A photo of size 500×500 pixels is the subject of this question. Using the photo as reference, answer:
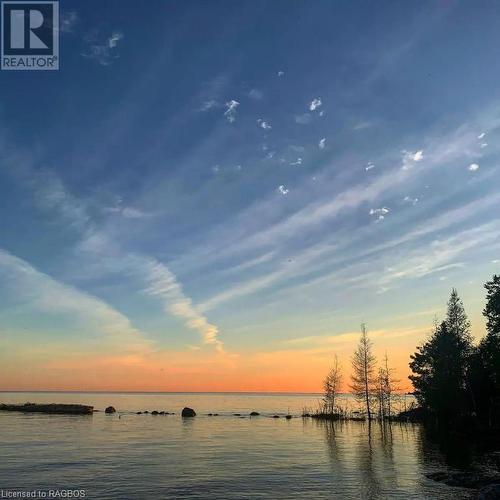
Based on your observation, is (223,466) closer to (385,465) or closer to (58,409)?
(385,465)

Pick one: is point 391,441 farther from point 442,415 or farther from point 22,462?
point 22,462

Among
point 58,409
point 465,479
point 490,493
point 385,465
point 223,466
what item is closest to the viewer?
point 490,493

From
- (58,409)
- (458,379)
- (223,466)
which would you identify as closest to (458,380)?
(458,379)

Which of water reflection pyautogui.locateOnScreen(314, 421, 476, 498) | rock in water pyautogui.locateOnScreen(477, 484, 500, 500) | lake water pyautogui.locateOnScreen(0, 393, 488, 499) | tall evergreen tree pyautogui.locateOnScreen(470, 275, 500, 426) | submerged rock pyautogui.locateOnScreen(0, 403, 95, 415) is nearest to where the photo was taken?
rock in water pyautogui.locateOnScreen(477, 484, 500, 500)

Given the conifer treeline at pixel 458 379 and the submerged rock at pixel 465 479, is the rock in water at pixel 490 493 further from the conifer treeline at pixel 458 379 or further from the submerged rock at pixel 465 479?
the conifer treeline at pixel 458 379

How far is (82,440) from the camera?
220 feet

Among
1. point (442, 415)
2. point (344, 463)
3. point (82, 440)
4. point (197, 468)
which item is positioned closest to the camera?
point (197, 468)

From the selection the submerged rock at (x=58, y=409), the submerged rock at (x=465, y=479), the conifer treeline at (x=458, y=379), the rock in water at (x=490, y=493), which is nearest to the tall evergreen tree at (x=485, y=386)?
the conifer treeline at (x=458, y=379)

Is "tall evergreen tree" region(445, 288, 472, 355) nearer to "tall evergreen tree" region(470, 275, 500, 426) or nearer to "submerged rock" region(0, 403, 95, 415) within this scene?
"tall evergreen tree" region(470, 275, 500, 426)

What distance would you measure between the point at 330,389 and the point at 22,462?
8919 cm

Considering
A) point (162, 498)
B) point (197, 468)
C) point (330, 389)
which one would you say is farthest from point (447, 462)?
point (330, 389)

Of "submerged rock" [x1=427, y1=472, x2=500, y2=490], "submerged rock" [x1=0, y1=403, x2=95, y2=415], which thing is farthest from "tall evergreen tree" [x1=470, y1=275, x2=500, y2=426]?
"submerged rock" [x1=0, y1=403, x2=95, y2=415]

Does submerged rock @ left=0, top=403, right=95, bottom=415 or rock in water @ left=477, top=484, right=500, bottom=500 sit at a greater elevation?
rock in water @ left=477, top=484, right=500, bottom=500

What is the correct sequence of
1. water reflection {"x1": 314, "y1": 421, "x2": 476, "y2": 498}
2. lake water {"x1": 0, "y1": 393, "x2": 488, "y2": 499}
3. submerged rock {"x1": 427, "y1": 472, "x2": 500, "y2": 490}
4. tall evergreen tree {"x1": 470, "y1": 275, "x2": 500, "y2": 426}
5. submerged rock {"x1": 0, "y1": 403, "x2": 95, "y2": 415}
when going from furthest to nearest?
submerged rock {"x1": 0, "y1": 403, "x2": 95, "y2": 415}
tall evergreen tree {"x1": 470, "y1": 275, "x2": 500, "y2": 426}
submerged rock {"x1": 427, "y1": 472, "x2": 500, "y2": 490}
water reflection {"x1": 314, "y1": 421, "x2": 476, "y2": 498}
lake water {"x1": 0, "y1": 393, "x2": 488, "y2": 499}
